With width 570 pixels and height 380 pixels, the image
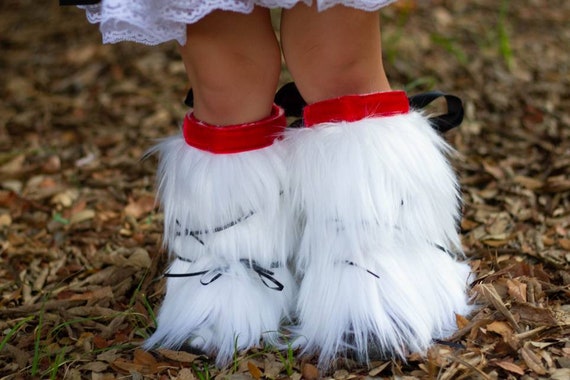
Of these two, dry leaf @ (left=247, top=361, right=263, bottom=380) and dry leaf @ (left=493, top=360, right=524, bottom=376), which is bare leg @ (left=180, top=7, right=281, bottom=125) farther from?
dry leaf @ (left=493, top=360, right=524, bottom=376)

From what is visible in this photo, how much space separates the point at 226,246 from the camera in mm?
1239

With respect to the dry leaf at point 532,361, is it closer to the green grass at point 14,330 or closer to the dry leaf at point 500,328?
the dry leaf at point 500,328

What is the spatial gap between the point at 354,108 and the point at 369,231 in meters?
0.20

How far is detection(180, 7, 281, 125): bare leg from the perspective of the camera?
44.8 inches

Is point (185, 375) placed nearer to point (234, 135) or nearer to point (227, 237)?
point (227, 237)

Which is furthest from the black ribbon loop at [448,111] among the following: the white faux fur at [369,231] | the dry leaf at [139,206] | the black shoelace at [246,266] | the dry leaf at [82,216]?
the dry leaf at [82,216]

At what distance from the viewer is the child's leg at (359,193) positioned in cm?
114

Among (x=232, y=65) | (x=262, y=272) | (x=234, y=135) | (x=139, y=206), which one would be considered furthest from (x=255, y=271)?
(x=139, y=206)

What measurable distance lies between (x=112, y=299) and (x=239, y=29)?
26.8 inches

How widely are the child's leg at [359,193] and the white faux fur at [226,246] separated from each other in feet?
0.18

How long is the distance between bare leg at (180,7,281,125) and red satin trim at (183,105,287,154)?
0.6 inches

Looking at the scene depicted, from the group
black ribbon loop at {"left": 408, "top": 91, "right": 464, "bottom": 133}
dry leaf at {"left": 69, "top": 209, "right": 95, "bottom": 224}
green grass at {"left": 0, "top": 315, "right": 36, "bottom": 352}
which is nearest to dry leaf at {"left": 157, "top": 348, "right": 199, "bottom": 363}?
green grass at {"left": 0, "top": 315, "right": 36, "bottom": 352}

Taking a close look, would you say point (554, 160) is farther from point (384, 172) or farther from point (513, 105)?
point (384, 172)

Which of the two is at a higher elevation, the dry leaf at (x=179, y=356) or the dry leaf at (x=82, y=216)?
the dry leaf at (x=82, y=216)
